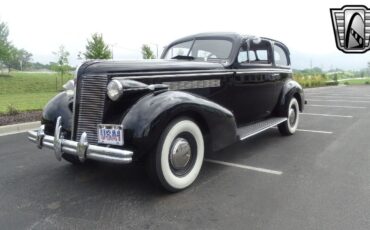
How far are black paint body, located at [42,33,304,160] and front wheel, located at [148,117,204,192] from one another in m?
0.10

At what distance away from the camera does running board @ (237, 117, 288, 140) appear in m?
4.70

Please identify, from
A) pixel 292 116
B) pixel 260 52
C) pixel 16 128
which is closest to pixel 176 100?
pixel 260 52

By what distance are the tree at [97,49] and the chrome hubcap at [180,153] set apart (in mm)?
18508

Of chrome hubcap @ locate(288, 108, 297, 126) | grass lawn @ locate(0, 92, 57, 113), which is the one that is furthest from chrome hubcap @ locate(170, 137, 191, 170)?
grass lawn @ locate(0, 92, 57, 113)

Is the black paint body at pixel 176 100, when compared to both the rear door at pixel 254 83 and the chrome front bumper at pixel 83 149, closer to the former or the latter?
the rear door at pixel 254 83

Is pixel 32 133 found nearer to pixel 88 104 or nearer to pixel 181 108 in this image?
pixel 88 104

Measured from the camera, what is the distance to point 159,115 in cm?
331

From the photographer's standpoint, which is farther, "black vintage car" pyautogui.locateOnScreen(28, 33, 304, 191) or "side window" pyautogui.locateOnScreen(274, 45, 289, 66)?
"side window" pyautogui.locateOnScreen(274, 45, 289, 66)

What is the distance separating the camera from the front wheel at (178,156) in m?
3.38

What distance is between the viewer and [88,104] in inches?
141

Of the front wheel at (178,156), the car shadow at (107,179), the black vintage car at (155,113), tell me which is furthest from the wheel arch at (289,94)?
the front wheel at (178,156)

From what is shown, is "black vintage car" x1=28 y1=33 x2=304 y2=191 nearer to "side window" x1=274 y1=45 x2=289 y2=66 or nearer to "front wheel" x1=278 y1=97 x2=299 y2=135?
"side window" x1=274 y1=45 x2=289 y2=66

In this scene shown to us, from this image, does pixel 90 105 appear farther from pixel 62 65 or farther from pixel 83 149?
pixel 62 65

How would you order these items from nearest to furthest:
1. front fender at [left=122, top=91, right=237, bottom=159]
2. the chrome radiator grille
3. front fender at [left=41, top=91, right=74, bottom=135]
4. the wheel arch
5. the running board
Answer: front fender at [left=122, top=91, right=237, bottom=159] < the chrome radiator grille < front fender at [left=41, top=91, right=74, bottom=135] < the running board < the wheel arch
